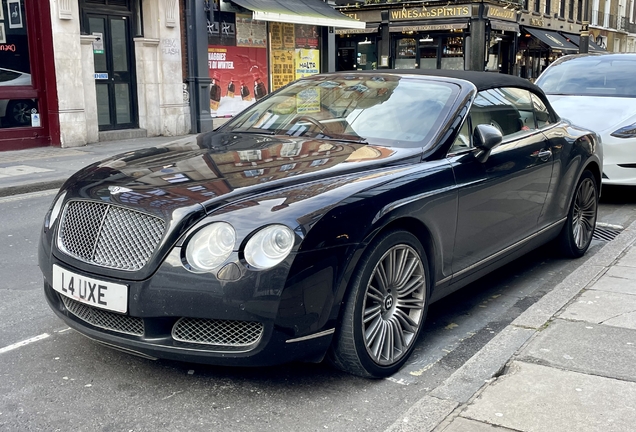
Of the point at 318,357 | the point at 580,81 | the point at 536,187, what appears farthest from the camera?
the point at 580,81

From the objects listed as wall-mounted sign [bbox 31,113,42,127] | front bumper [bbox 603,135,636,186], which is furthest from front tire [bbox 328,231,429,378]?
wall-mounted sign [bbox 31,113,42,127]

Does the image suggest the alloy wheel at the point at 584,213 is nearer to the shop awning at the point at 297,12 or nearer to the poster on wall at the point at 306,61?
the shop awning at the point at 297,12

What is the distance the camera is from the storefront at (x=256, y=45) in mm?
16609

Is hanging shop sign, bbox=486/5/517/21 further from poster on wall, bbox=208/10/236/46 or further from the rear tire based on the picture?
the rear tire

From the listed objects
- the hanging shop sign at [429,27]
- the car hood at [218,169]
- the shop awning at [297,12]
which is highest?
the hanging shop sign at [429,27]

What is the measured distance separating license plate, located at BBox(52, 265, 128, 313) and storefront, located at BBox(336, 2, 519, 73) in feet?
103

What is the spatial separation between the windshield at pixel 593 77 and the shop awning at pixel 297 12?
27.5ft

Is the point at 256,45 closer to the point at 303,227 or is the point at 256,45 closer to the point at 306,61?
the point at 306,61

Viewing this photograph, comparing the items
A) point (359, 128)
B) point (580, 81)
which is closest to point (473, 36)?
point (580, 81)

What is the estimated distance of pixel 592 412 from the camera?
2959 millimetres

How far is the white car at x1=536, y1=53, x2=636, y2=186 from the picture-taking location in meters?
8.02

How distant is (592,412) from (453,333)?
1394 millimetres

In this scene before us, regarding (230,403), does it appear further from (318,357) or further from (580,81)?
(580,81)

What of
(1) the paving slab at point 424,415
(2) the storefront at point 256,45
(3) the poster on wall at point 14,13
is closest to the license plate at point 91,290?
(1) the paving slab at point 424,415
